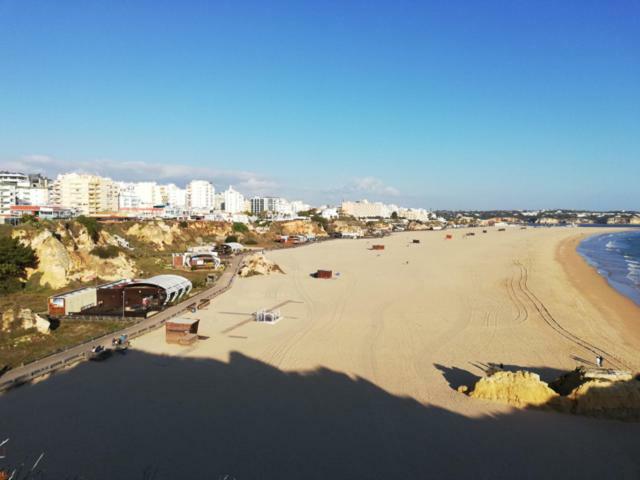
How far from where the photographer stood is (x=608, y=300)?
89.8 ft

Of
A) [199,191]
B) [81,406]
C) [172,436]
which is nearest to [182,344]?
[81,406]

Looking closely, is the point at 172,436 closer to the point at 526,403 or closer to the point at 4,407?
the point at 4,407

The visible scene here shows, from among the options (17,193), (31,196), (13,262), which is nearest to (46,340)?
(13,262)

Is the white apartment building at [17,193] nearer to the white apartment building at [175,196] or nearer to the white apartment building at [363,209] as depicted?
the white apartment building at [175,196]

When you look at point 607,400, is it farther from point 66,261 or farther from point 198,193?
point 198,193

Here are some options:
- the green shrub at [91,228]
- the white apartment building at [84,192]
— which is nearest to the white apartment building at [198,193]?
the white apartment building at [84,192]

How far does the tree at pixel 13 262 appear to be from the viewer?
2534cm

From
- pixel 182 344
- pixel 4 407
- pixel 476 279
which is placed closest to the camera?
pixel 4 407

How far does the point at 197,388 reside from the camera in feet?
42.5

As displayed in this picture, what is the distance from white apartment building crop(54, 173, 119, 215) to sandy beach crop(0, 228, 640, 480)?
72796 mm

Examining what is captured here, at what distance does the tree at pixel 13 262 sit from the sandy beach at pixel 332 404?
40.2 feet

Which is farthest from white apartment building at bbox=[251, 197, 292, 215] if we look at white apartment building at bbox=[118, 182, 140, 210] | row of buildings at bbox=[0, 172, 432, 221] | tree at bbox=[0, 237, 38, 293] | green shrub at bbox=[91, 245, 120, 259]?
tree at bbox=[0, 237, 38, 293]

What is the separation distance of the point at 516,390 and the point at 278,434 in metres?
6.57

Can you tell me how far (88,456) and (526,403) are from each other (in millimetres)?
10691
